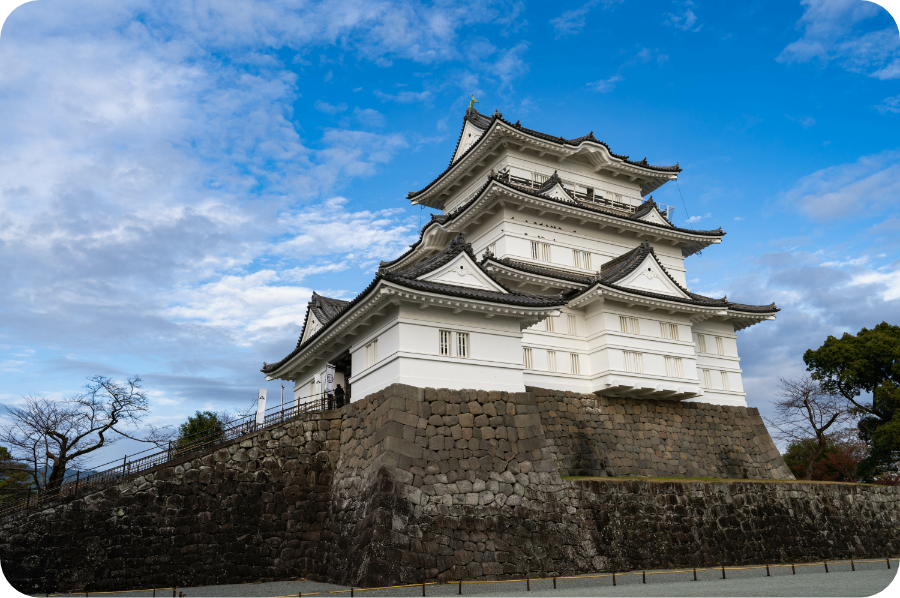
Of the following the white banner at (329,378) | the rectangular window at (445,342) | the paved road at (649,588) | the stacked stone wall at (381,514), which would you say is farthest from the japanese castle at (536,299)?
the paved road at (649,588)

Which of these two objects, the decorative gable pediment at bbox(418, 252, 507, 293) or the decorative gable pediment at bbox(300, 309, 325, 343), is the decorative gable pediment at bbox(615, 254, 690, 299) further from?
the decorative gable pediment at bbox(300, 309, 325, 343)

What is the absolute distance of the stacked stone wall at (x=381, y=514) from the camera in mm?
13844

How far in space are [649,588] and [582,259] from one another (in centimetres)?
1549

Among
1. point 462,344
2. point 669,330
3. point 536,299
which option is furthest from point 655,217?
point 462,344

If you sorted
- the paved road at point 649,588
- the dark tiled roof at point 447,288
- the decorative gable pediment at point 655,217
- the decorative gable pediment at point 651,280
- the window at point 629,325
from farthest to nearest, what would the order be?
the decorative gable pediment at point 655,217 → the decorative gable pediment at point 651,280 → the window at point 629,325 → the dark tiled roof at point 447,288 → the paved road at point 649,588

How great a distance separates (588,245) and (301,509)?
16.4m

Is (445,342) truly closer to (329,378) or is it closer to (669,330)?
(329,378)

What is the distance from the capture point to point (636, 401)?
76.5 ft

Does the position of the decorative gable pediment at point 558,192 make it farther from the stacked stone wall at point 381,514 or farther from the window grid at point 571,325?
the stacked stone wall at point 381,514

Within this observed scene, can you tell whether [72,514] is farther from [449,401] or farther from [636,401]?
[636,401]

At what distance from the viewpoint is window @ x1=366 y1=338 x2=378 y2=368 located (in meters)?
17.0

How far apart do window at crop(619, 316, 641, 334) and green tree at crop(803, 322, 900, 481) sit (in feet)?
54.5

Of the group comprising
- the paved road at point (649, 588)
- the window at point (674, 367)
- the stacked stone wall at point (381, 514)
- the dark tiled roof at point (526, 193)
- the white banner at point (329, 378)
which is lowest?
the paved road at point (649, 588)

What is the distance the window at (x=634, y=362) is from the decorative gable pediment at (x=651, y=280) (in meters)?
2.53
